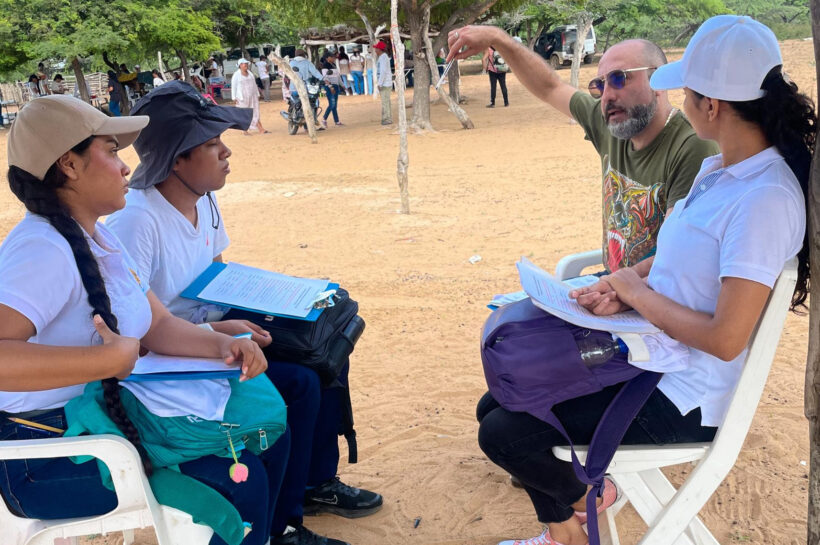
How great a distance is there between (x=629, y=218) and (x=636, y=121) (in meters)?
0.43

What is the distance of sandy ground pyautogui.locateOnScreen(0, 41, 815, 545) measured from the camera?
3203 millimetres

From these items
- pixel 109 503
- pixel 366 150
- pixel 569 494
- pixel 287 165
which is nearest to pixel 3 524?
pixel 109 503

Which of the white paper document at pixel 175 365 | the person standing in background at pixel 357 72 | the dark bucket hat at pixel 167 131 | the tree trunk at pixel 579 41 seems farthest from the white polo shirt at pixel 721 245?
the person standing in background at pixel 357 72

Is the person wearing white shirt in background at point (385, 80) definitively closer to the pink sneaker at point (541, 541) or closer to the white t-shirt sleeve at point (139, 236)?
the white t-shirt sleeve at point (139, 236)

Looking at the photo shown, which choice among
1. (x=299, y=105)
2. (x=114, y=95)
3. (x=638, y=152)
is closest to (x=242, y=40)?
(x=114, y=95)

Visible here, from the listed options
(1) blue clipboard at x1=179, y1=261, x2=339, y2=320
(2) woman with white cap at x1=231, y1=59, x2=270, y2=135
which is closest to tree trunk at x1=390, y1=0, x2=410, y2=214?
(1) blue clipboard at x1=179, y1=261, x2=339, y2=320

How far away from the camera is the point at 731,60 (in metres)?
2.10

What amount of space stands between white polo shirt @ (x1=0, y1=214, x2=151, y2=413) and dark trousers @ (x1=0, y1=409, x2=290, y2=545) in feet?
0.27

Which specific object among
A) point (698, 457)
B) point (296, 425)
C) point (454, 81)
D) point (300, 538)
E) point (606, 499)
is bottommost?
point (300, 538)

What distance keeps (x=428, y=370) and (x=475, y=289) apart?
171 cm

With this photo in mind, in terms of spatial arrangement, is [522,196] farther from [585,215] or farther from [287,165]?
[287,165]

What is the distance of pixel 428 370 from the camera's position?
4766 millimetres

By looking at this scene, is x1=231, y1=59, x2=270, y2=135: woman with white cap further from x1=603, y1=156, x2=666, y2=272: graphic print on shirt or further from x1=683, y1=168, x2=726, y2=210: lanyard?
x1=683, y1=168, x2=726, y2=210: lanyard

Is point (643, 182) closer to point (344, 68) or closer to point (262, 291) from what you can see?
point (262, 291)
